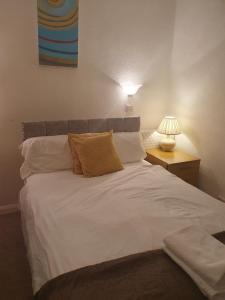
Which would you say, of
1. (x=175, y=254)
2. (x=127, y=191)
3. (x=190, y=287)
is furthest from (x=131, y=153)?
(x=190, y=287)

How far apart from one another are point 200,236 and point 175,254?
180 mm

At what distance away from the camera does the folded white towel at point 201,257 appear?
1161 mm

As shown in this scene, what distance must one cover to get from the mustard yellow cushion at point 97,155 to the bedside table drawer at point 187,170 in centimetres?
68

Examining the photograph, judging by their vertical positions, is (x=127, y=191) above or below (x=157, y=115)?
below

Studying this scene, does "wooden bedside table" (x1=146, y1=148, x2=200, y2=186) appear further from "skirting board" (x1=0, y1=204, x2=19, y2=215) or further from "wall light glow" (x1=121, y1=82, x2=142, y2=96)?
"skirting board" (x1=0, y1=204, x2=19, y2=215)

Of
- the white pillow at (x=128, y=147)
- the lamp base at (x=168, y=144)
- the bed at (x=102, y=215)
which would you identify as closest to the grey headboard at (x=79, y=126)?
the bed at (x=102, y=215)

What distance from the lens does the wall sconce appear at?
307cm

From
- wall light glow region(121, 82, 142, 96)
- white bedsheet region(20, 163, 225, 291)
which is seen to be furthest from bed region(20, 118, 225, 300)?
wall light glow region(121, 82, 142, 96)

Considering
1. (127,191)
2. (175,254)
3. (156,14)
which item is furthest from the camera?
(156,14)

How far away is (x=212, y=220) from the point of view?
1.78 metres

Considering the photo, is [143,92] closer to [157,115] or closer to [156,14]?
[157,115]

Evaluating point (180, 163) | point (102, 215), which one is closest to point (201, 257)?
point (102, 215)

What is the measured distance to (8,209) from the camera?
283cm

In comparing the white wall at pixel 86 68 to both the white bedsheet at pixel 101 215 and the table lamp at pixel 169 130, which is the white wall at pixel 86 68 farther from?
the white bedsheet at pixel 101 215
